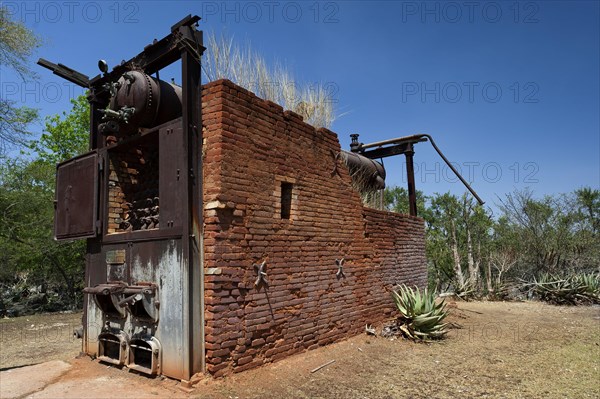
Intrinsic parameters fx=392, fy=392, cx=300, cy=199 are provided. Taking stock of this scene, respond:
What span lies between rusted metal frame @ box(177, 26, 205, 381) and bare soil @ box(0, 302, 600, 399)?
404 mm

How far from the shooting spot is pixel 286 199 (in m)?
6.38

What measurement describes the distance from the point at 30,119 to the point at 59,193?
7.80 m

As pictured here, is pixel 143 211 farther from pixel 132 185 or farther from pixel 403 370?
pixel 403 370

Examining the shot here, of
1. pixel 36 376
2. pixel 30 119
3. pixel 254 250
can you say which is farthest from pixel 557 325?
pixel 30 119

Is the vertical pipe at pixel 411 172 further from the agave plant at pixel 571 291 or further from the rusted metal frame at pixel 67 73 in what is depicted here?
the rusted metal frame at pixel 67 73

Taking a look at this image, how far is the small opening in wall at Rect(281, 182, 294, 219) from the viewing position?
6.33m

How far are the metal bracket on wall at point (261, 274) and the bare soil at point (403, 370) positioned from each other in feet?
3.74

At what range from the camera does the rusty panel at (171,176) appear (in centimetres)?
502

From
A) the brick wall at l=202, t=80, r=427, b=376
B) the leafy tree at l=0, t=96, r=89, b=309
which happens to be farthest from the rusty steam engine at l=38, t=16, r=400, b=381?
the leafy tree at l=0, t=96, r=89, b=309

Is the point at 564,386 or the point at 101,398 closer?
the point at 101,398

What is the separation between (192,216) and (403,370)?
3797 millimetres

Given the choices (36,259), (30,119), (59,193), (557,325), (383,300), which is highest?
(30,119)

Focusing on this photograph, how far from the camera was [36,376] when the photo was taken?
5164mm

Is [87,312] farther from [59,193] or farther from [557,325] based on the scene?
[557,325]
